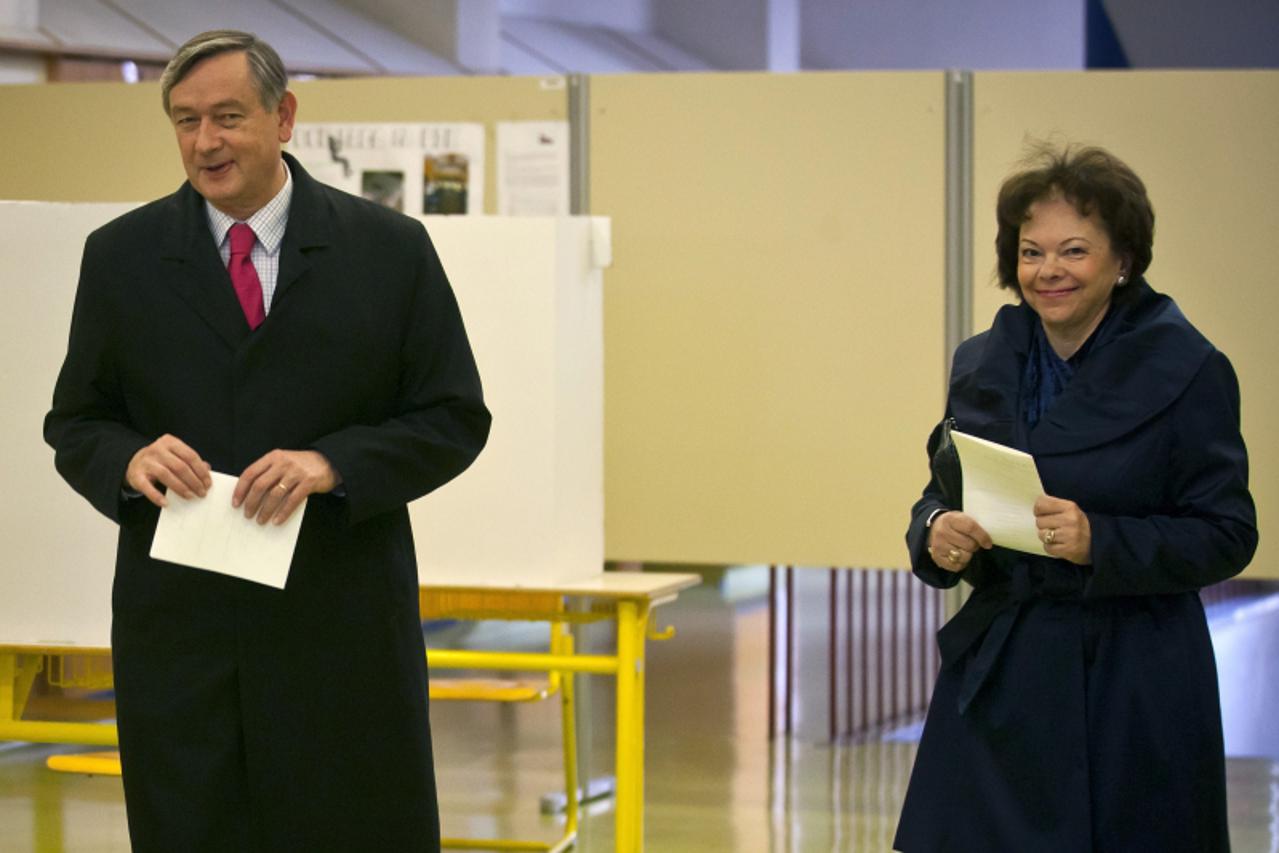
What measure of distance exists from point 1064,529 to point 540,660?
1.64 meters

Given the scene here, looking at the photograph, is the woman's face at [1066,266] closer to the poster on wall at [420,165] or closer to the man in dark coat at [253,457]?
the man in dark coat at [253,457]

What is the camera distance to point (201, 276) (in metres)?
1.92

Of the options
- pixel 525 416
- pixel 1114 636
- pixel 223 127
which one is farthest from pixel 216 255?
pixel 525 416

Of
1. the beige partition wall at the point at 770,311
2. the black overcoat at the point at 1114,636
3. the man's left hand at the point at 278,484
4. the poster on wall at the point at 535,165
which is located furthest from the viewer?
the poster on wall at the point at 535,165

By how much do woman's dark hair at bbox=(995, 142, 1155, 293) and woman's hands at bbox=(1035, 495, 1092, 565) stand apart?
1.07 feet

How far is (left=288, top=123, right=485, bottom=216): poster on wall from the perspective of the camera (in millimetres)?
4426

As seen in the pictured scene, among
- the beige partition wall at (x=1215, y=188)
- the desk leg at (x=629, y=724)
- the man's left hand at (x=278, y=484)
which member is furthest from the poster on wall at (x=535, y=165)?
the man's left hand at (x=278, y=484)

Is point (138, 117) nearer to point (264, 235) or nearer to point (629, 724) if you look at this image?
point (629, 724)

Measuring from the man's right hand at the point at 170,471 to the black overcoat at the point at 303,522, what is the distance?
2.0 inches

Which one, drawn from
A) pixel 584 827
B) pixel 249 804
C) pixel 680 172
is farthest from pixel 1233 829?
pixel 249 804

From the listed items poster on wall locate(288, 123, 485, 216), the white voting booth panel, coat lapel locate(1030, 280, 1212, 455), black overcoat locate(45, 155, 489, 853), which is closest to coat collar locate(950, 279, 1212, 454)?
coat lapel locate(1030, 280, 1212, 455)

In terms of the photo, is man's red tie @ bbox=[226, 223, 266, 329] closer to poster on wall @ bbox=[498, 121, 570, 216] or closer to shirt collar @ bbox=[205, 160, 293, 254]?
shirt collar @ bbox=[205, 160, 293, 254]

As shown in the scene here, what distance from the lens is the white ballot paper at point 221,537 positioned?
1837 mm

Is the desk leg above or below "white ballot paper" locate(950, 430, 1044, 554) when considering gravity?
below
